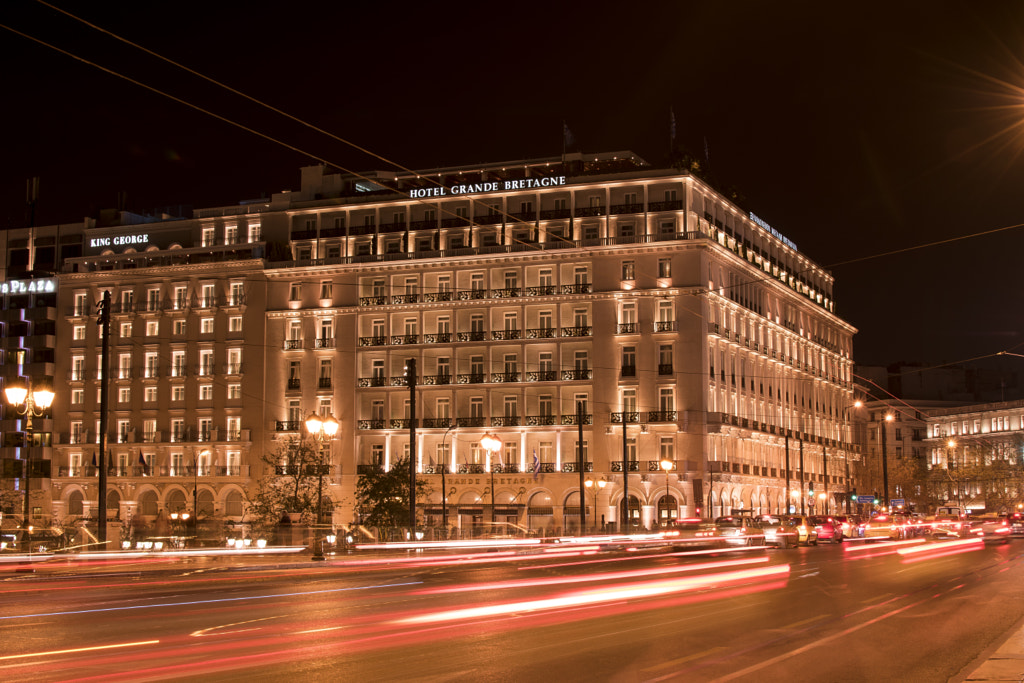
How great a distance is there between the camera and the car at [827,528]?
5707 cm

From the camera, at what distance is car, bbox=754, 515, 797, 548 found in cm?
5106

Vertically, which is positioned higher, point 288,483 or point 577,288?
point 577,288

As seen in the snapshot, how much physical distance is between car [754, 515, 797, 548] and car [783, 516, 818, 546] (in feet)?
0.79

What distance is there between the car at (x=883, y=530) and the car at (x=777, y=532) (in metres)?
8.67

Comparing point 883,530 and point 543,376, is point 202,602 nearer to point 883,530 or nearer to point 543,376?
point 883,530

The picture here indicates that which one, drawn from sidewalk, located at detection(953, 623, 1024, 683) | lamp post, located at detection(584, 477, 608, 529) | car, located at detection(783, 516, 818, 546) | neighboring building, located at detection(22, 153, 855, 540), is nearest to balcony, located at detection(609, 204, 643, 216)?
neighboring building, located at detection(22, 153, 855, 540)

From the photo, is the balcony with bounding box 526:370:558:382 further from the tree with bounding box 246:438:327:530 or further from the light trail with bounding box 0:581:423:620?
the light trail with bounding box 0:581:423:620

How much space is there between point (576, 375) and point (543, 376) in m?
2.36

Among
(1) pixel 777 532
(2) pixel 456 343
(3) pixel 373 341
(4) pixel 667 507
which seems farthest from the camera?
(3) pixel 373 341

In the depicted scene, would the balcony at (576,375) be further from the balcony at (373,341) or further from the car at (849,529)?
the car at (849,529)

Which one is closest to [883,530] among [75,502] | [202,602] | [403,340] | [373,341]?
[403,340]

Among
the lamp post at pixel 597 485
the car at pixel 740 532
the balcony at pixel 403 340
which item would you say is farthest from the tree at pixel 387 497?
the car at pixel 740 532

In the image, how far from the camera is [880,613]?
65.1 ft

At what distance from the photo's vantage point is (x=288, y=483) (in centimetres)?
7600
